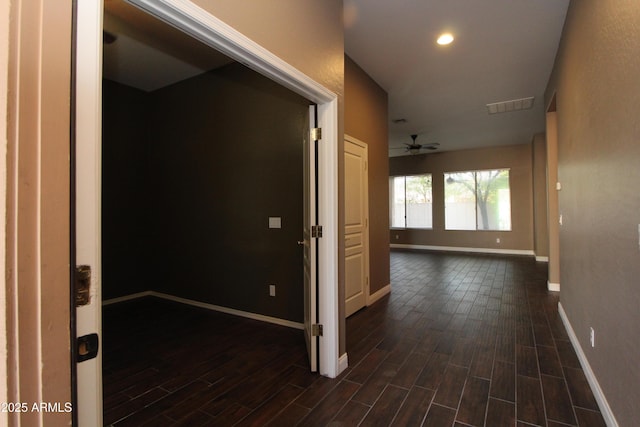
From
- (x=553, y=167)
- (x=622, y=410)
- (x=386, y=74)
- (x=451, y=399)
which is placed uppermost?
(x=386, y=74)

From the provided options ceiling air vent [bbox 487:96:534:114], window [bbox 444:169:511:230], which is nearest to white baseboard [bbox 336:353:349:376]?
ceiling air vent [bbox 487:96:534:114]

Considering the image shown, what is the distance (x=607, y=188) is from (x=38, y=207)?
8.37 ft

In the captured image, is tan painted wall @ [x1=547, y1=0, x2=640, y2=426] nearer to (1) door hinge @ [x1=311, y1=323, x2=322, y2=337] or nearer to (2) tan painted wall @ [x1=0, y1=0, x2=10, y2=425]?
(1) door hinge @ [x1=311, y1=323, x2=322, y2=337]

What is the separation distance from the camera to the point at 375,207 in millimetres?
4422

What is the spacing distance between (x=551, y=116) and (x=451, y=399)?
431 cm

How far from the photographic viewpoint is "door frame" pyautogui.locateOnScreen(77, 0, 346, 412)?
2.74 feet

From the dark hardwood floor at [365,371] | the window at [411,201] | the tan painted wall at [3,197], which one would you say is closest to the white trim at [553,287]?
the dark hardwood floor at [365,371]

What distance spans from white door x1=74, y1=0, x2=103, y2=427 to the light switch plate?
266 centimetres

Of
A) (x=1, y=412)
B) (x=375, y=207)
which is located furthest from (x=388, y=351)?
(x=1, y=412)

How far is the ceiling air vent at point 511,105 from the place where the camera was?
5109 millimetres

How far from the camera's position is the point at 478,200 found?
9195mm

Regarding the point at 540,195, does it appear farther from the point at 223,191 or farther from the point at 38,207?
the point at 38,207

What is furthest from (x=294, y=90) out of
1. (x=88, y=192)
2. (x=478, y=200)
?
(x=478, y=200)

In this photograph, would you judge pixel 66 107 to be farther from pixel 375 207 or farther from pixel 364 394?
pixel 375 207
